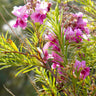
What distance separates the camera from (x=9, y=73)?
1.49 m

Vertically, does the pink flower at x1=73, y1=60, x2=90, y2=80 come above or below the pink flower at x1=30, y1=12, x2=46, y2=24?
below

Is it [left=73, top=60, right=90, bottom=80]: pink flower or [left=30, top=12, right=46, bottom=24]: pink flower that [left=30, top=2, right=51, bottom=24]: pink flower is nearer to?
[left=30, top=12, right=46, bottom=24]: pink flower

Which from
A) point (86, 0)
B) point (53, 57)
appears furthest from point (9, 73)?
point (53, 57)

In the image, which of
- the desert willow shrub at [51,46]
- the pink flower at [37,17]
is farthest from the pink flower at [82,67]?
the pink flower at [37,17]

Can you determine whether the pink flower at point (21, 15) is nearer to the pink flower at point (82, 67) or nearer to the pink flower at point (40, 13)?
the pink flower at point (40, 13)

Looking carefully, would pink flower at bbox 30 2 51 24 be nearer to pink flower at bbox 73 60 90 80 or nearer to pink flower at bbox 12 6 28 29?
pink flower at bbox 12 6 28 29

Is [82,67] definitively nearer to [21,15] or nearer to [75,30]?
[75,30]

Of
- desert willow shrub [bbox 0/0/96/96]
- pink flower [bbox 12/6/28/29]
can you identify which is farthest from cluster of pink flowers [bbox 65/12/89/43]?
pink flower [bbox 12/6/28/29]

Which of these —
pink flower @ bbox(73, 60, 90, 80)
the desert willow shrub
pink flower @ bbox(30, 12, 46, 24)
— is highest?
pink flower @ bbox(30, 12, 46, 24)

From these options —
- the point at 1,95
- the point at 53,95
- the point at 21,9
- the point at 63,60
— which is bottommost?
the point at 1,95

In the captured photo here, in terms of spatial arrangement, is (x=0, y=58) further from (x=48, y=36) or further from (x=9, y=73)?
(x=9, y=73)

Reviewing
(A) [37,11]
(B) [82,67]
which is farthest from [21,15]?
(B) [82,67]

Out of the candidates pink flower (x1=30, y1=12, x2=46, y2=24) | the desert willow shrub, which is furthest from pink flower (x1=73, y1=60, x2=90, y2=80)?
pink flower (x1=30, y1=12, x2=46, y2=24)

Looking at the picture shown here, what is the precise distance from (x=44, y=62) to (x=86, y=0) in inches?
15.5
